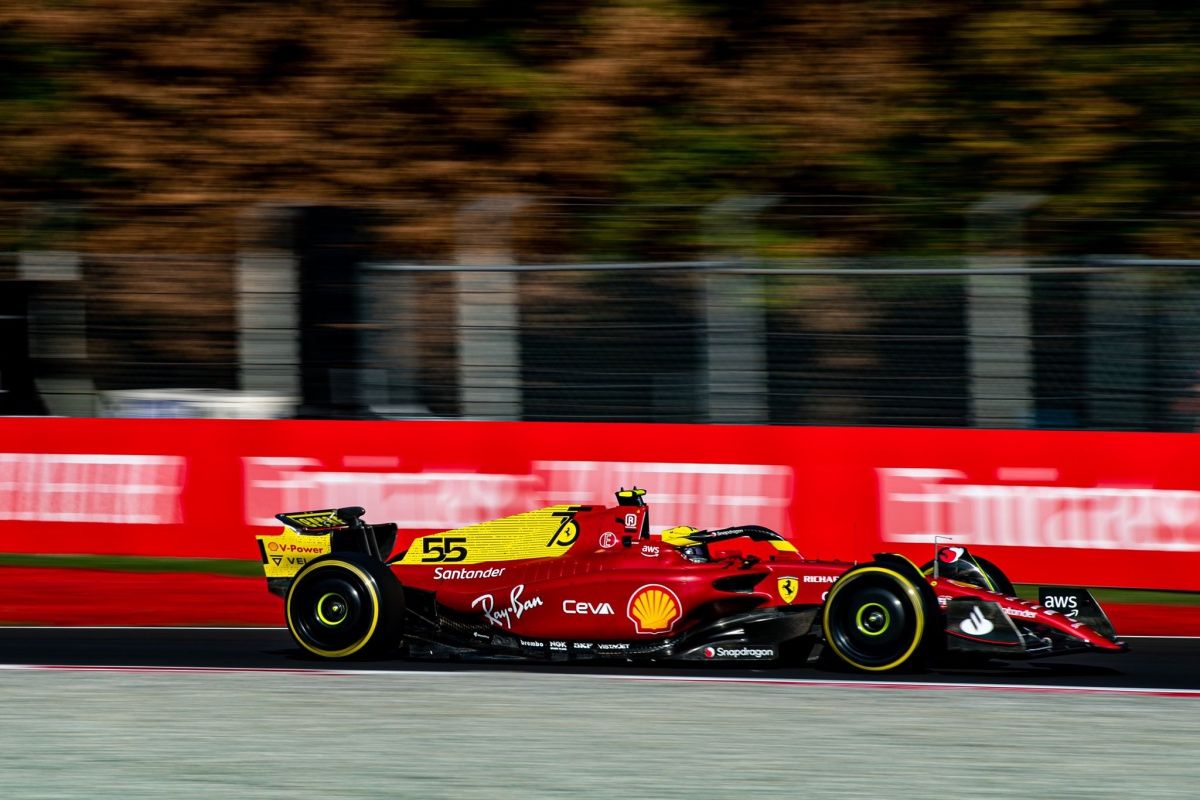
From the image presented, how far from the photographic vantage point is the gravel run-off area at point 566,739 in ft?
17.6

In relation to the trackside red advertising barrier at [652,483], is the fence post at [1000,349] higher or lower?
higher

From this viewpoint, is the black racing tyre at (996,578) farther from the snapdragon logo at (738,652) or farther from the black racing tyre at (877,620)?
the snapdragon logo at (738,652)

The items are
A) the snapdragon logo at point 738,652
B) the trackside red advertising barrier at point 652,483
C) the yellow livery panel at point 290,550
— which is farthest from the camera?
the trackside red advertising barrier at point 652,483

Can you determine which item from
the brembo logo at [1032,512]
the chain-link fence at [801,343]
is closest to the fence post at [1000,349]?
the chain-link fence at [801,343]

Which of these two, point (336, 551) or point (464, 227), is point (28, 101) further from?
point (336, 551)

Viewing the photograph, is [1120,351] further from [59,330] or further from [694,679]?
[59,330]

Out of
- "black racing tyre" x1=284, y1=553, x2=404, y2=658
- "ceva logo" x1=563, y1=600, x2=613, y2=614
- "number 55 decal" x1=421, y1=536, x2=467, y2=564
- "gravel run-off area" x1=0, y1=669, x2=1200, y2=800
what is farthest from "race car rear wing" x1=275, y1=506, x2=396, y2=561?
"ceva logo" x1=563, y1=600, x2=613, y2=614

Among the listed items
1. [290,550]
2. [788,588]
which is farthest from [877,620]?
[290,550]

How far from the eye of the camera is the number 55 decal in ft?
26.2

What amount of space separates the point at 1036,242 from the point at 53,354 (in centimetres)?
819

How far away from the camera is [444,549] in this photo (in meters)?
8.04

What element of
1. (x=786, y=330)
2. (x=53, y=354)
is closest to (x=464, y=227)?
(x=786, y=330)

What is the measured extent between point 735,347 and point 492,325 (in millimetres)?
1744

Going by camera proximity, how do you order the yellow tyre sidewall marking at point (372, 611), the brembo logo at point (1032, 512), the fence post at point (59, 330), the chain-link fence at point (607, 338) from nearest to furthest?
the yellow tyre sidewall marking at point (372, 611)
the brembo logo at point (1032, 512)
the chain-link fence at point (607, 338)
the fence post at point (59, 330)
